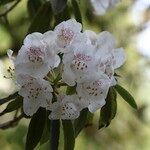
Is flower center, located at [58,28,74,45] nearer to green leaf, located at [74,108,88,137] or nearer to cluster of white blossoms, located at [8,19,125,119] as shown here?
cluster of white blossoms, located at [8,19,125,119]

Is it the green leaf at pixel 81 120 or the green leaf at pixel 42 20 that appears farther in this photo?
the green leaf at pixel 42 20

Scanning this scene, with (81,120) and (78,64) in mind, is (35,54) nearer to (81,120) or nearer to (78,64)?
(78,64)

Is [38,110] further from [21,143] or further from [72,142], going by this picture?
[21,143]

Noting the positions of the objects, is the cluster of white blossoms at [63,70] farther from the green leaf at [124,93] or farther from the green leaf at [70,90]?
the green leaf at [124,93]

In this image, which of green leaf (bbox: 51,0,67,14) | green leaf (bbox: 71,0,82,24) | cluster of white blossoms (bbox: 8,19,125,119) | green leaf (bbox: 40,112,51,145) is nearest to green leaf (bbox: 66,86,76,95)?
cluster of white blossoms (bbox: 8,19,125,119)

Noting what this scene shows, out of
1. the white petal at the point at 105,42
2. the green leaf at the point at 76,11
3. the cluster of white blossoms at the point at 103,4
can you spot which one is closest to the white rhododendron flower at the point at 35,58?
the white petal at the point at 105,42

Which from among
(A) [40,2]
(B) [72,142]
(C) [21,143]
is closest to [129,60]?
(C) [21,143]

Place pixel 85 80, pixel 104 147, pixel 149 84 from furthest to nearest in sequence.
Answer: pixel 149 84
pixel 104 147
pixel 85 80
